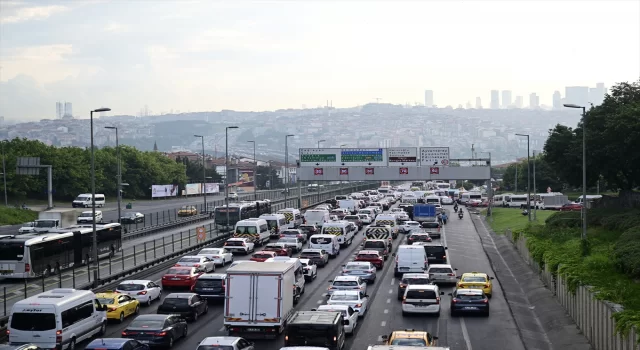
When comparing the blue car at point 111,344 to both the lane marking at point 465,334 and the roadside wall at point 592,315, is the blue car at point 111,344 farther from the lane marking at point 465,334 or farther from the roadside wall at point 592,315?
the roadside wall at point 592,315

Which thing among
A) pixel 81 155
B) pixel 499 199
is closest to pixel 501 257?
pixel 499 199

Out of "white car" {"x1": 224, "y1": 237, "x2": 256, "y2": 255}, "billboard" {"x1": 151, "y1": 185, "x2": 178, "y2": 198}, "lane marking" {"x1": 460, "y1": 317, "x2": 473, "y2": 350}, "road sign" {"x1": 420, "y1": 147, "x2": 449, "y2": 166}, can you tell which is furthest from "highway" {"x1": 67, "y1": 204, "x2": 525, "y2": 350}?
"billboard" {"x1": 151, "y1": 185, "x2": 178, "y2": 198}

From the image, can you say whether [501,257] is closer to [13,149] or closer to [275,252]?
[275,252]

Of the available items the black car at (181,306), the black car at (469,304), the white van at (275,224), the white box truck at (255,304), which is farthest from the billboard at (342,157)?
the white box truck at (255,304)

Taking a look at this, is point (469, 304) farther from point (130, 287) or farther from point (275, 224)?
point (275, 224)

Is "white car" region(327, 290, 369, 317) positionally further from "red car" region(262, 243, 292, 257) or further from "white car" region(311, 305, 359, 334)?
"red car" region(262, 243, 292, 257)

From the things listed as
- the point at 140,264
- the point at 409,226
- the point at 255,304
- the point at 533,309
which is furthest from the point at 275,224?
the point at 255,304
